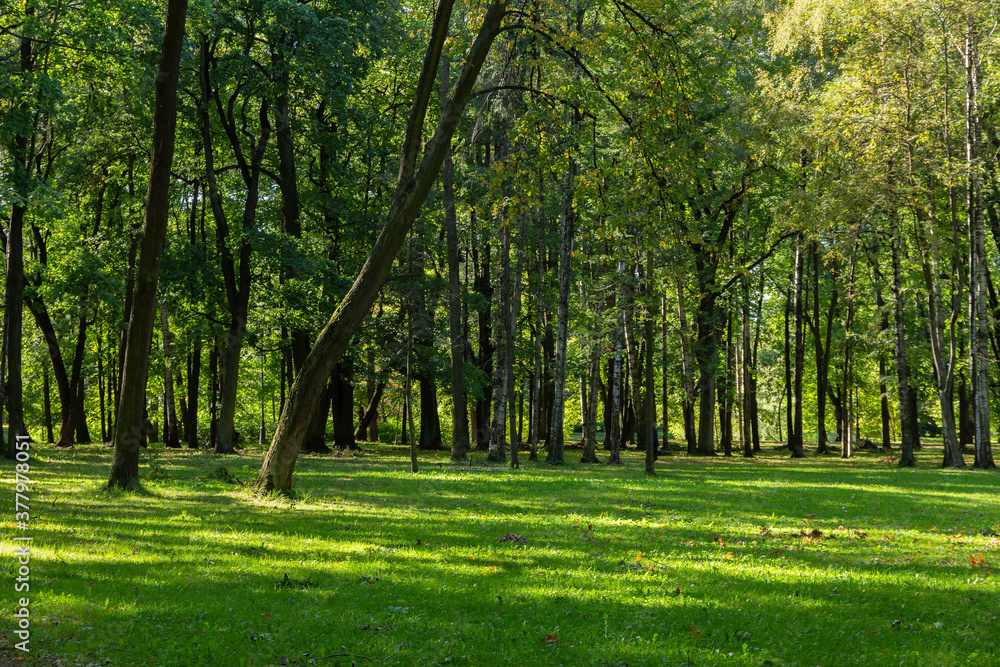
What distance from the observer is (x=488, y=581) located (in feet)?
24.0

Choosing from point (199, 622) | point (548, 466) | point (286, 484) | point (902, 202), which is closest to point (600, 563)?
point (199, 622)

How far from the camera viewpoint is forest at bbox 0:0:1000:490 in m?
11.8

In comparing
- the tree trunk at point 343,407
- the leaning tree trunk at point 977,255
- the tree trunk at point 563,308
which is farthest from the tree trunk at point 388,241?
the leaning tree trunk at point 977,255

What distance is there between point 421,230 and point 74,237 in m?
14.9

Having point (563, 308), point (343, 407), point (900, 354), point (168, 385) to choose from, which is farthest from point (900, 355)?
point (168, 385)

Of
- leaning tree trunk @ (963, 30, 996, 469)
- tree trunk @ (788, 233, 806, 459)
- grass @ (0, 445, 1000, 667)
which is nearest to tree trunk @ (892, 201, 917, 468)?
leaning tree trunk @ (963, 30, 996, 469)

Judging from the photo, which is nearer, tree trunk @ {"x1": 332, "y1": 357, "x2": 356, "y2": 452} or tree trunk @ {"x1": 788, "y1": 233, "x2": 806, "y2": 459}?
tree trunk @ {"x1": 332, "y1": 357, "x2": 356, "y2": 452}

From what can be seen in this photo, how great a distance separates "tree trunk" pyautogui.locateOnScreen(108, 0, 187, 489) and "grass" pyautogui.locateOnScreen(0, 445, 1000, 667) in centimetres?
98

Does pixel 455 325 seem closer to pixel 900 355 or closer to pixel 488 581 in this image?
pixel 488 581

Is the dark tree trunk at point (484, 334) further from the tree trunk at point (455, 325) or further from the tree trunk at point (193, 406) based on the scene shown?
the tree trunk at point (193, 406)

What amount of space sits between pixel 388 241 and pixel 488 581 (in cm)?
605

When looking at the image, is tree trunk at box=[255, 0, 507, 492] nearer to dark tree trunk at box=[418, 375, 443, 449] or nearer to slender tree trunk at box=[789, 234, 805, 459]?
dark tree trunk at box=[418, 375, 443, 449]

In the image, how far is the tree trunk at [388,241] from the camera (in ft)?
37.1

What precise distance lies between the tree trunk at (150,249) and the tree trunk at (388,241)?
2.39 meters
